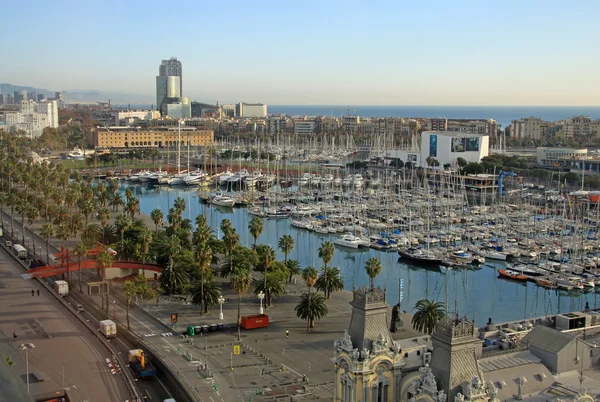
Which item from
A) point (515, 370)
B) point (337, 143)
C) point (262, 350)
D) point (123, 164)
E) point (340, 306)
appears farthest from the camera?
point (337, 143)

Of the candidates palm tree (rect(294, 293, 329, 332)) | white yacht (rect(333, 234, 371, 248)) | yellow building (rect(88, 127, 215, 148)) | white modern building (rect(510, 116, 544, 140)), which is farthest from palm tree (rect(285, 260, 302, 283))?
white modern building (rect(510, 116, 544, 140))

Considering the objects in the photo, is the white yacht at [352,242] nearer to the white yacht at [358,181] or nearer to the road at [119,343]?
the road at [119,343]

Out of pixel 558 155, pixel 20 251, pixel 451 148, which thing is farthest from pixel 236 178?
pixel 20 251

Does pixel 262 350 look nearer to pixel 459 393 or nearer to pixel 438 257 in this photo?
pixel 459 393

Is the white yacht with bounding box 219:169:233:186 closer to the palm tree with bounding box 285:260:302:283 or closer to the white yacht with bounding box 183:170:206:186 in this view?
the white yacht with bounding box 183:170:206:186

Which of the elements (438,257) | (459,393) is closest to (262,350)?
(459,393)

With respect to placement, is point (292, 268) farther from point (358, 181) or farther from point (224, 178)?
point (224, 178)

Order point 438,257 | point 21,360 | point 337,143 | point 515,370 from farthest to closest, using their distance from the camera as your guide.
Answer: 1. point 337,143
2. point 438,257
3. point 21,360
4. point 515,370
